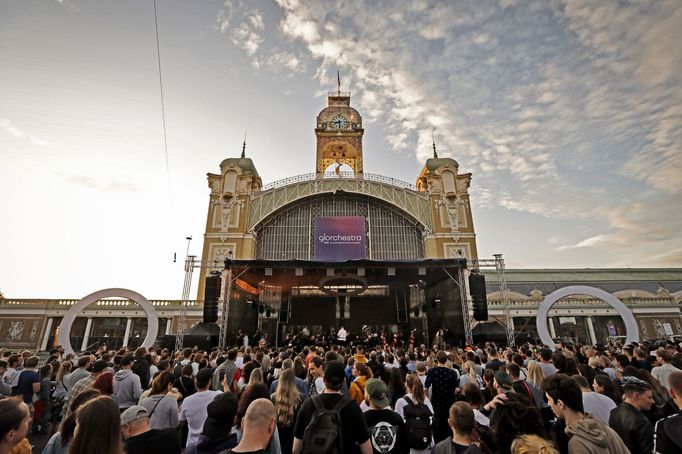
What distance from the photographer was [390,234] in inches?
1163

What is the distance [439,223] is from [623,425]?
1066 inches

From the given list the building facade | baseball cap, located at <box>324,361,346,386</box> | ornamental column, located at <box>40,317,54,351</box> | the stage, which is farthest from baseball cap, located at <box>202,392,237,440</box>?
ornamental column, located at <box>40,317,54,351</box>

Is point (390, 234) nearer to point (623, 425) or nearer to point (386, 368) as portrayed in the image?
point (386, 368)

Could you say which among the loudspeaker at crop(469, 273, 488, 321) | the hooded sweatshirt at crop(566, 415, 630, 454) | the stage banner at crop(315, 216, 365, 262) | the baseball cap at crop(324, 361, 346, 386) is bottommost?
the hooded sweatshirt at crop(566, 415, 630, 454)

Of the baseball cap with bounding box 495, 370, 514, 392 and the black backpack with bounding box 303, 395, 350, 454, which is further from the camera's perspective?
the baseball cap with bounding box 495, 370, 514, 392

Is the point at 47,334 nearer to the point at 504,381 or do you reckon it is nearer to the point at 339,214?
the point at 339,214

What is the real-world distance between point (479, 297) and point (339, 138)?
84.9 feet

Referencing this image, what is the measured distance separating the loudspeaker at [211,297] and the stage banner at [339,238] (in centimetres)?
1093

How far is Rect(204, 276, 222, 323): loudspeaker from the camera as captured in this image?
1585 cm

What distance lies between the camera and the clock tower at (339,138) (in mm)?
35875

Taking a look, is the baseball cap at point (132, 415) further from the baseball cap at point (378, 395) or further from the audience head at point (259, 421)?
the baseball cap at point (378, 395)

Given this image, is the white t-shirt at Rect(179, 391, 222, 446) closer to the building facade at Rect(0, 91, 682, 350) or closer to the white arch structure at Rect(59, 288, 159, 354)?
the white arch structure at Rect(59, 288, 159, 354)

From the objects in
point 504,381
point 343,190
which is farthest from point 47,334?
point 504,381

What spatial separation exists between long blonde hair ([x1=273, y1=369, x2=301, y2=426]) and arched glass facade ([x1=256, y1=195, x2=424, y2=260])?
2450cm
